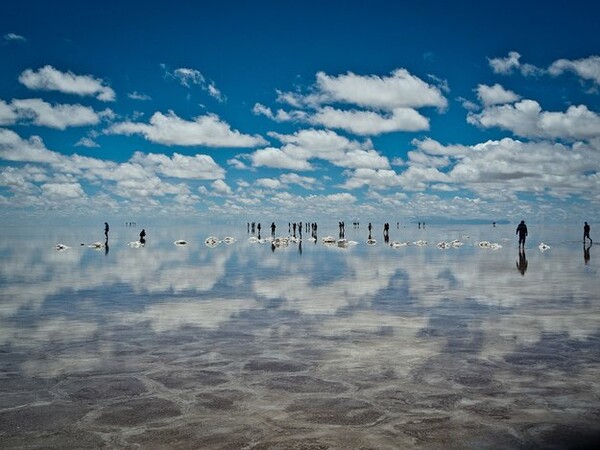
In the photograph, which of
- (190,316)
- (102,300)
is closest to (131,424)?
(190,316)

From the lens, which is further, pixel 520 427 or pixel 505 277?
pixel 505 277

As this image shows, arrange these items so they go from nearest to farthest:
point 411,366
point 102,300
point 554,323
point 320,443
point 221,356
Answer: point 320,443, point 411,366, point 221,356, point 554,323, point 102,300

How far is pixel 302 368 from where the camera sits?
1068cm

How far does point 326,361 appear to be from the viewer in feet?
36.7

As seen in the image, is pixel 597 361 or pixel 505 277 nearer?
pixel 597 361

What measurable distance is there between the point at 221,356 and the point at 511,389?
5.98 meters

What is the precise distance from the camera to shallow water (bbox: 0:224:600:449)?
743 cm

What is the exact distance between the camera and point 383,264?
3478 cm

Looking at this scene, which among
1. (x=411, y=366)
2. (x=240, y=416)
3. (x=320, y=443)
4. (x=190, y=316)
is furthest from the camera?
(x=190, y=316)

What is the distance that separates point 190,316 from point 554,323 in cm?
1069

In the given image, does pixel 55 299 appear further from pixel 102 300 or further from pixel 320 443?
pixel 320 443

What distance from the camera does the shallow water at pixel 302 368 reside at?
24.4 feet

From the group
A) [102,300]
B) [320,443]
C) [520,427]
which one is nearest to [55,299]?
[102,300]

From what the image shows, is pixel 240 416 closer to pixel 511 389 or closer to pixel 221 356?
pixel 221 356
